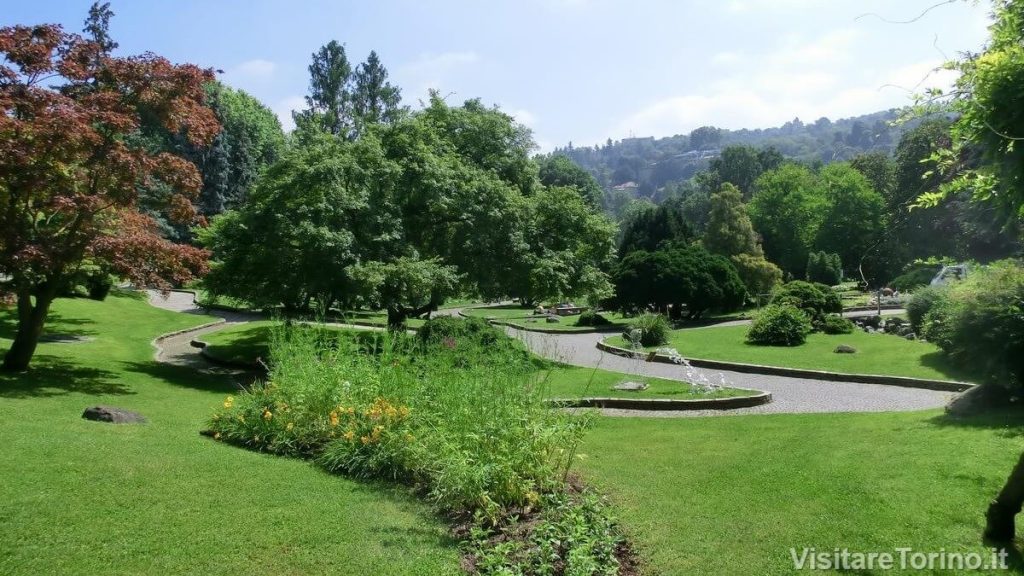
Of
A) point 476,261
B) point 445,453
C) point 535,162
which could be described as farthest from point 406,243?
point 445,453

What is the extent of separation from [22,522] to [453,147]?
1832 centimetres

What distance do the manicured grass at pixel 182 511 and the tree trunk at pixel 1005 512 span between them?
3.65 meters

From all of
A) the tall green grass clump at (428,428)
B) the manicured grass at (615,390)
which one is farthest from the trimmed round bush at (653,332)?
the tall green grass clump at (428,428)

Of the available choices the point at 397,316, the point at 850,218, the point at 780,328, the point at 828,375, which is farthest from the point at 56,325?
the point at 850,218

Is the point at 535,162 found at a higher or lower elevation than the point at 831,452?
higher

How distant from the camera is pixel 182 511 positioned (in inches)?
221

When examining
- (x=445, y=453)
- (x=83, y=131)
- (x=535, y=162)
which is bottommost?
(x=445, y=453)

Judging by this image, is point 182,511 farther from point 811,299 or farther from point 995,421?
point 811,299

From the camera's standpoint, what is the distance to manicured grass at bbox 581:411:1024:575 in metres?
4.89

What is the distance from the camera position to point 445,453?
6.60 metres

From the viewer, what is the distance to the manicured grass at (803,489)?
489cm

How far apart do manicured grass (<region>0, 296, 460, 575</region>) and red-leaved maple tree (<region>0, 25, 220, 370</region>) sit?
4074mm

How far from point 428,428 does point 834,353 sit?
1644cm

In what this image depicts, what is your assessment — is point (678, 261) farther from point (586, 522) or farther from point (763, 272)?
point (586, 522)
